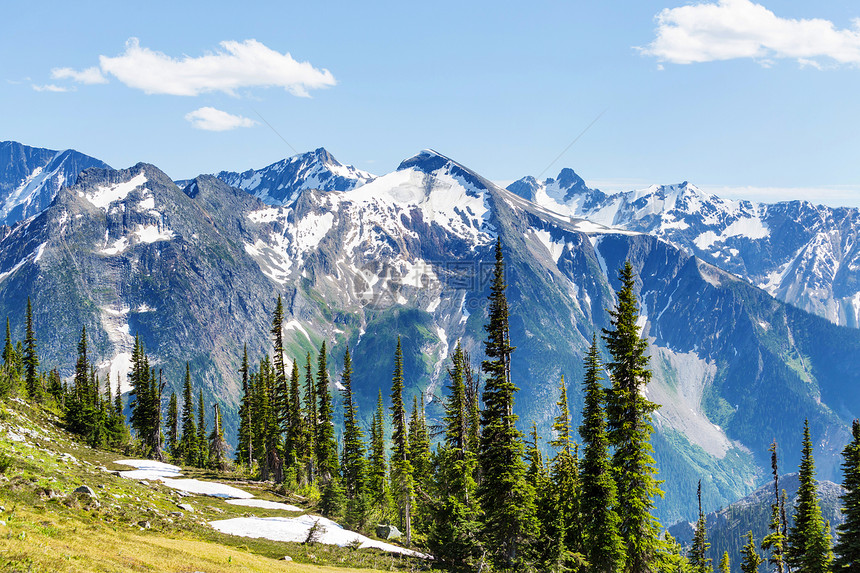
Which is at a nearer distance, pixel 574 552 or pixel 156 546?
pixel 156 546

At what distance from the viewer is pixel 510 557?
45344mm

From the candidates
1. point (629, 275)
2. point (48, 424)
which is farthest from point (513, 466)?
point (48, 424)

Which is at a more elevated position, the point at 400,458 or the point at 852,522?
the point at 400,458

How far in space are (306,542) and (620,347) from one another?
93.4ft

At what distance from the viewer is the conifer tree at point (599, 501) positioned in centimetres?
4075

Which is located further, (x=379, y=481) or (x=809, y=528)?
(x=379, y=481)

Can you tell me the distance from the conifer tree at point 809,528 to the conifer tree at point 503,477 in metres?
36.3

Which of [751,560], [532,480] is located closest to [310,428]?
[532,480]

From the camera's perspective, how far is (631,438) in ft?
131

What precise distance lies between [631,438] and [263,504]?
140ft

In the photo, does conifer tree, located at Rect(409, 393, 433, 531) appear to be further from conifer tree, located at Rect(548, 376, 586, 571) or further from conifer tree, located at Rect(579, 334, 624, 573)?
conifer tree, located at Rect(579, 334, 624, 573)

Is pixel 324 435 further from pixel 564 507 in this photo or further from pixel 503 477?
pixel 503 477

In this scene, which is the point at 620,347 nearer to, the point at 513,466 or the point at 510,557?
the point at 513,466

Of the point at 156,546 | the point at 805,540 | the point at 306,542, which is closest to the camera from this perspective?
the point at 156,546
